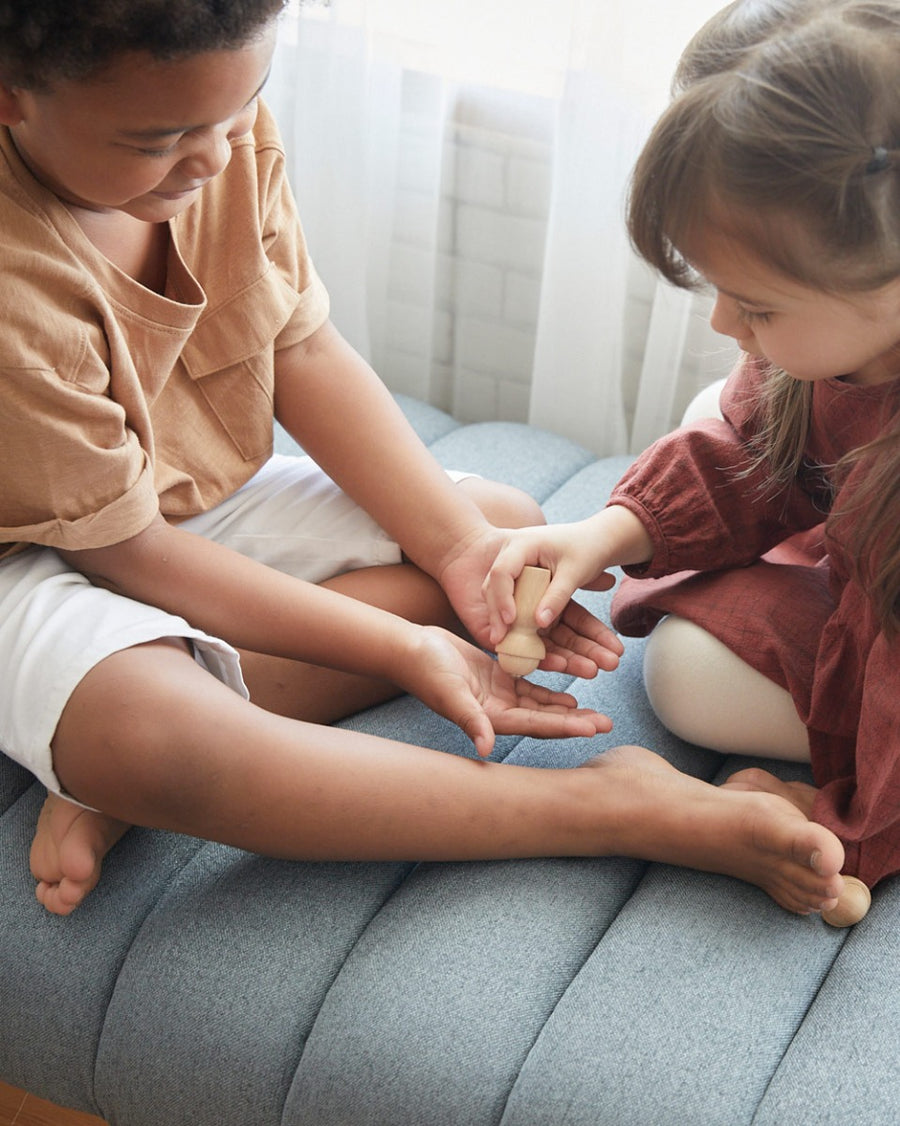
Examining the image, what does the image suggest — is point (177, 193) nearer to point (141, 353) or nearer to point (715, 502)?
point (141, 353)

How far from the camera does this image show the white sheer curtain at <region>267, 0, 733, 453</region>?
1438mm

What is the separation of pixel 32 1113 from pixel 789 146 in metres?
0.91

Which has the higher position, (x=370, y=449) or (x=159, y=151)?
(x=159, y=151)

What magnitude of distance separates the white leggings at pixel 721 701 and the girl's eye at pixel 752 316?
0.28m

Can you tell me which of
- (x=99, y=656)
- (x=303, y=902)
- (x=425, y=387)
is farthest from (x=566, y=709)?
(x=425, y=387)

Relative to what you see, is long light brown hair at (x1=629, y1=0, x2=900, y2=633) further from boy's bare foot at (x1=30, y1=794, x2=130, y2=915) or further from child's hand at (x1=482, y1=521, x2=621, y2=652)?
boy's bare foot at (x1=30, y1=794, x2=130, y2=915)

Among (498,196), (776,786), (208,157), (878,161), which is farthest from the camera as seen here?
(498,196)

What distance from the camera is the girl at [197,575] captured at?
789 mm

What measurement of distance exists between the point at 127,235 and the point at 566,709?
0.49m

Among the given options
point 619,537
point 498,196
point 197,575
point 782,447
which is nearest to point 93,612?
point 197,575

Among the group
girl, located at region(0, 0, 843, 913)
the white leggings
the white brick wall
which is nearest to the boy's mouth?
girl, located at region(0, 0, 843, 913)

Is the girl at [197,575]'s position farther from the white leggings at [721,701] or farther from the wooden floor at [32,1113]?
the wooden floor at [32,1113]

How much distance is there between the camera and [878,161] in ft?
2.35

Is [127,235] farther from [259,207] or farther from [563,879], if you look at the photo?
[563,879]
